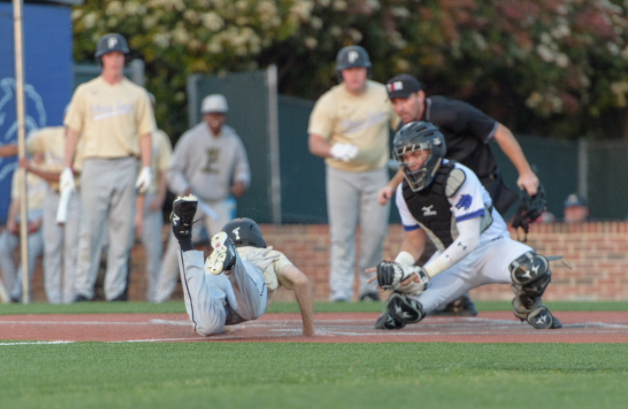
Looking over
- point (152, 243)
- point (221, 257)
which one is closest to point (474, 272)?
point (221, 257)

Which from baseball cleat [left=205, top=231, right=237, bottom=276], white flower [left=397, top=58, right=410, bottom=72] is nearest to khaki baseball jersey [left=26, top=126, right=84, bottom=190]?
baseball cleat [left=205, top=231, right=237, bottom=276]

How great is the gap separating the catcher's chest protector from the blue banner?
6859mm

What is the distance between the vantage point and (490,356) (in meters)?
4.85

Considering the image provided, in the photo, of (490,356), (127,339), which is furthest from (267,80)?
(490,356)

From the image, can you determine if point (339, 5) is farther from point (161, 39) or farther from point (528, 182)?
point (528, 182)

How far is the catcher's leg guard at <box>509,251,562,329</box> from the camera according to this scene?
6414 mm

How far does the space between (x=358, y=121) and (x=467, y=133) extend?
2.46 meters

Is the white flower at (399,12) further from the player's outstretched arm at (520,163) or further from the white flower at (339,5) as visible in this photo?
the player's outstretched arm at (520,163)

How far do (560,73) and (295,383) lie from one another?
14240 mm

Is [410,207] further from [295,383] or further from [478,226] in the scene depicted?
[295,383]

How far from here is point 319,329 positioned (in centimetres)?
667

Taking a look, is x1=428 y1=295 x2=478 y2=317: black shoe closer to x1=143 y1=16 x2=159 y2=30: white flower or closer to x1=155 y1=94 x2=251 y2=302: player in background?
x1=155 y1=94 x2=251 y2=302: player in background

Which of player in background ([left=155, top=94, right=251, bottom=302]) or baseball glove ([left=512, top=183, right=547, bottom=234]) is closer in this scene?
baseball glove ([left=512, top=183, right=547, bottom=234])

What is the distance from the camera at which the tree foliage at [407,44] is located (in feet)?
45.2
